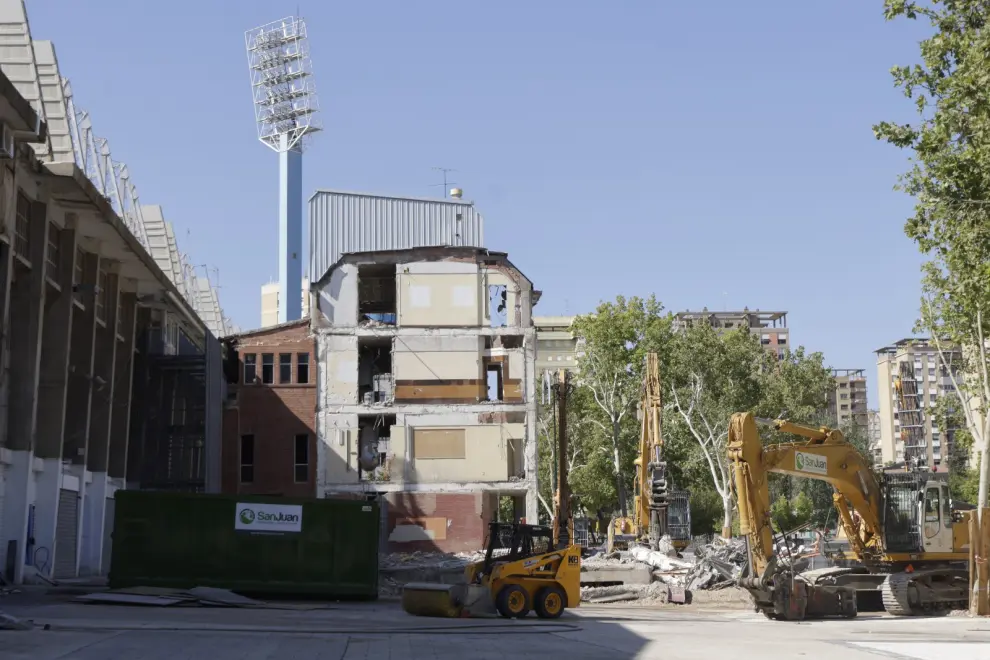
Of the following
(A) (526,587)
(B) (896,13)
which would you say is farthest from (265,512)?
(B) (896,13)

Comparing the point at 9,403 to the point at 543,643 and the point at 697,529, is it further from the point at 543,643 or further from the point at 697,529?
the point at 697,529

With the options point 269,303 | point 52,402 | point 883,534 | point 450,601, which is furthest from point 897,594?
point 269,303

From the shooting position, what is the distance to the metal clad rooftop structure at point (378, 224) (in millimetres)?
80625

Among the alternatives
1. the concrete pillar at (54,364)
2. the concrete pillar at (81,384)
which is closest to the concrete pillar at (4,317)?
the concrete pillar at (54,364)

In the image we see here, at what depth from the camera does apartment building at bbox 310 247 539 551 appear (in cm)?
5319

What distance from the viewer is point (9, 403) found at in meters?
34.1

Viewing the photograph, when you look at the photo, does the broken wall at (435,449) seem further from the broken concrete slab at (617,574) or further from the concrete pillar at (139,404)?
the broken concrete slab at (617,574)

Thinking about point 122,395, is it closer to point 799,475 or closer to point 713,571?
point 713,571

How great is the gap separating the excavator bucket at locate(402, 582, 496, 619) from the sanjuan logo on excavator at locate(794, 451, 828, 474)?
324 inches

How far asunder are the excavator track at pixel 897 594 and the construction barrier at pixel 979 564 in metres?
1.50

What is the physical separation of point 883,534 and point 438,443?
2678 cm

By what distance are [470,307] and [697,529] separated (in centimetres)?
4221

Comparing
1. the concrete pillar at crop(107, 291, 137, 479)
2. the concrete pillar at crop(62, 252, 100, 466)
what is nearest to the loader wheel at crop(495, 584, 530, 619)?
the concrete pillar at crop(62, 252, 100, 466)

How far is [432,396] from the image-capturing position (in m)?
54.2
